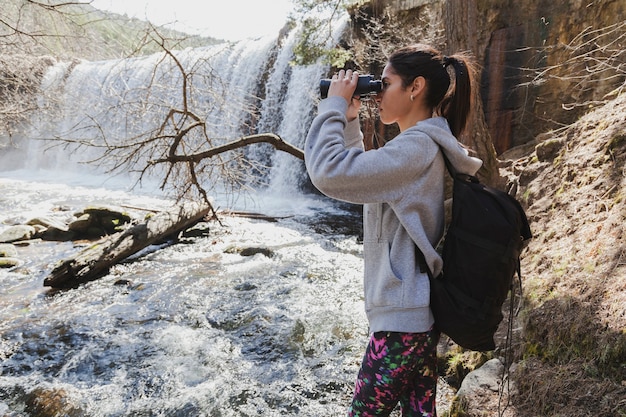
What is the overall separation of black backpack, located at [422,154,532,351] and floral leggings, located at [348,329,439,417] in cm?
11

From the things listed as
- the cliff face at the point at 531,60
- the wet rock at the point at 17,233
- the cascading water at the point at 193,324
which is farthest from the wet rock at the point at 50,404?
the cliff face at the point at 531,60

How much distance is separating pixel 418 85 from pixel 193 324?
3970 millimetres

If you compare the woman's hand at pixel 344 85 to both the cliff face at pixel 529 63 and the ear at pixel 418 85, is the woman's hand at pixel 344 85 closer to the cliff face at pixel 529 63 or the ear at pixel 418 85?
the ear at pixel 418 85

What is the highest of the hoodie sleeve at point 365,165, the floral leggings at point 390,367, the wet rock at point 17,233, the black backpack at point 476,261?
the hoodie sleeve at point 365,165

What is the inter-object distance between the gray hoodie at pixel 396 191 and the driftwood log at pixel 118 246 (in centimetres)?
532

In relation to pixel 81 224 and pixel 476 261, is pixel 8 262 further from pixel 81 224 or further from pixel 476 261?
pixel 476 261

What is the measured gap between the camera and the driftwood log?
5477 mm

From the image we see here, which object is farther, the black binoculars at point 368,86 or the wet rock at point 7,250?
the wet rock at point 7,250

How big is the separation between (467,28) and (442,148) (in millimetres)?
4134

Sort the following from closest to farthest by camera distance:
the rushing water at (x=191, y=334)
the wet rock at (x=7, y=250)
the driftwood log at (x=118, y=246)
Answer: the rushing water at (x=191, y=334) → the driftwood log at (x=118, y=246) → the wet rock at (x=7, y=250)

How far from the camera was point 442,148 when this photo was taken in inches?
51.7

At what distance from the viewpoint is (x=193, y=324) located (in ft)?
15.1

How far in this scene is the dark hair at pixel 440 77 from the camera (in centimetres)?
137

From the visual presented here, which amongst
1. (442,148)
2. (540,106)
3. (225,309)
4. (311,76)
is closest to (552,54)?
(540,106)
